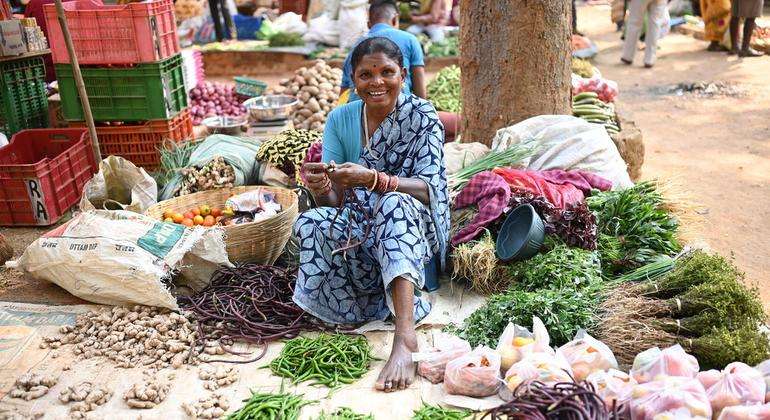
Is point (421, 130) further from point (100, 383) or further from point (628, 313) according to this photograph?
point (100, 383)

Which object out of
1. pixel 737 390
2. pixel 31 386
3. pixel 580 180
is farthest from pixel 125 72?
pixel 737 390

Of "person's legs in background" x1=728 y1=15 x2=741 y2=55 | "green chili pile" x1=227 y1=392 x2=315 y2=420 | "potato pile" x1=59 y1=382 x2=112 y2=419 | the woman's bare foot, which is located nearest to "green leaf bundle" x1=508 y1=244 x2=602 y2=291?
the woman's bare foot

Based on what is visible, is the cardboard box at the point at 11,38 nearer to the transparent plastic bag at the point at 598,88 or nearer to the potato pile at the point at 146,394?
the potato pile at the point at 146,394

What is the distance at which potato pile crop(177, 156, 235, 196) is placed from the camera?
4.66 m

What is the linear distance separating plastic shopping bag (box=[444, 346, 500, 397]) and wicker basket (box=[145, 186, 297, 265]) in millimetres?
1614

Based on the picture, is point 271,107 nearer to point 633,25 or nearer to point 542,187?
point 542,187

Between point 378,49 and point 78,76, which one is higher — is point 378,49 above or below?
above

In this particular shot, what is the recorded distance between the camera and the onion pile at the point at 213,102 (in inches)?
294

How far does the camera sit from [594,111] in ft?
18.8

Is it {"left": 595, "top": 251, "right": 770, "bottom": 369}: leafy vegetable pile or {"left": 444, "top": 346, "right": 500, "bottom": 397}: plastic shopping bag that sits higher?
{"left": 595, "top": 251, "right": 770, "bottom": 369}: leafy vegetable pile

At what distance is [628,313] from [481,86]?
2576 mm

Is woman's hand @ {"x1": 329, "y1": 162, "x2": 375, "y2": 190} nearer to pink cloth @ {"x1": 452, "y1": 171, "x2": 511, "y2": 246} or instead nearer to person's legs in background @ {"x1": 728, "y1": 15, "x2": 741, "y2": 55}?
pink cloth @ {"x1": 452, "y1": 171, "x2": 511, "y2": 246}

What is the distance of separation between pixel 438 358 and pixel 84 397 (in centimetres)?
153

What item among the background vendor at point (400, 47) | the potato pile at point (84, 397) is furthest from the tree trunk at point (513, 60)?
the potato pile at point (84, 397)
